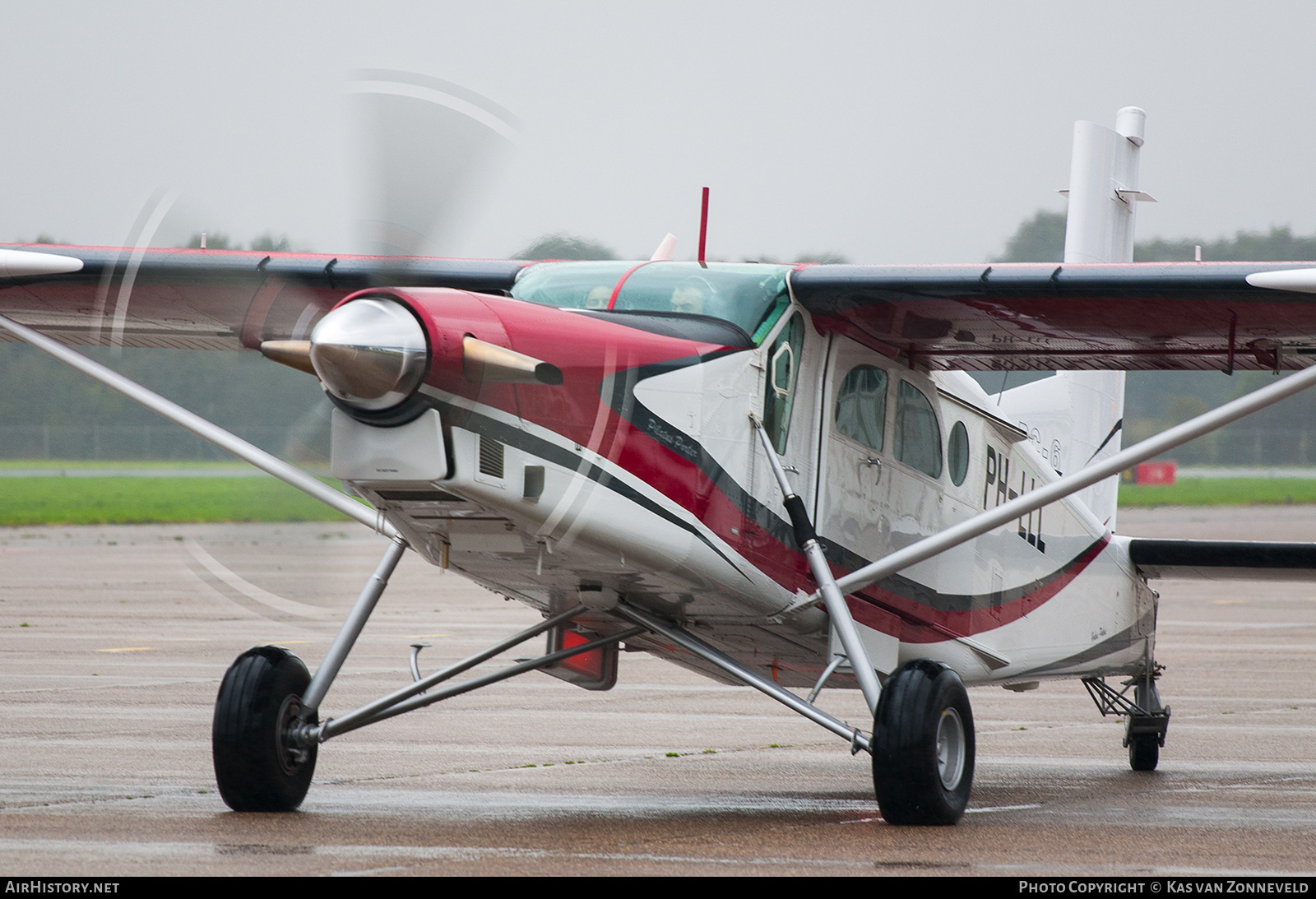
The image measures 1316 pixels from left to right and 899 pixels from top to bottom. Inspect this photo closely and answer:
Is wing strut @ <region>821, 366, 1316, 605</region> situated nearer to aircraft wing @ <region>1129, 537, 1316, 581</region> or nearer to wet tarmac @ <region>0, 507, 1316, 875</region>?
wet tarmac @ <region>0, 507, 1316, 875</region>

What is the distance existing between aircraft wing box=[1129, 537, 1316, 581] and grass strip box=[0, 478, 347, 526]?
25928 millimetres

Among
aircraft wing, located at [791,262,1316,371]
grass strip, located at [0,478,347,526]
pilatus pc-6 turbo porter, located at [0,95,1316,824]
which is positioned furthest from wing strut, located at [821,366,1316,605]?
grass strip, located at [0,478,347,526]

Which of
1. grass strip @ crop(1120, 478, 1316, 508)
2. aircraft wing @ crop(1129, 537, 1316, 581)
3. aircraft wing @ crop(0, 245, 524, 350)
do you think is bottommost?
grass strip @ crop(1120, 478, 1316, 508)

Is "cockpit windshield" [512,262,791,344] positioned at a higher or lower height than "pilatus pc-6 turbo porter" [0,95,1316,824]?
higher

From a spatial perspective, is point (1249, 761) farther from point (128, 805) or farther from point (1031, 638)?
point (128, 805)

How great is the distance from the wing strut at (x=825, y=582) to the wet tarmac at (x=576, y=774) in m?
0.78

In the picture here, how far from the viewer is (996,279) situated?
8961 millimetres

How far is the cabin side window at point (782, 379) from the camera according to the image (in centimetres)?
867

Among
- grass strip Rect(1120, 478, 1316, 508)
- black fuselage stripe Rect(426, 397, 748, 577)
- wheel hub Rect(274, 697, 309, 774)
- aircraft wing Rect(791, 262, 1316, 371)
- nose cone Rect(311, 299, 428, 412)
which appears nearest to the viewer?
nose cone Rect(311, 299, 428, 412)

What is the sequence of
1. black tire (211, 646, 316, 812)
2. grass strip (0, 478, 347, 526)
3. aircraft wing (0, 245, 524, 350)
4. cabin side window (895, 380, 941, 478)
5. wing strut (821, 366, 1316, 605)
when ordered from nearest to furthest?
wing strut (821, 366, 1316, 605) → black tire (211, 646, 316, 812) → aircraft wing (0, 245, 524, 350) → cabin side window (895, 380, 941, 478) → grass strip (0, 478, 347, 526)

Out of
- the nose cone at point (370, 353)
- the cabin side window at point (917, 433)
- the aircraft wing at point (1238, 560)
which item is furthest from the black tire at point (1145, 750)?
the nose cone at point (370, 353)

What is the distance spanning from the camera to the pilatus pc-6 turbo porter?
711 cm

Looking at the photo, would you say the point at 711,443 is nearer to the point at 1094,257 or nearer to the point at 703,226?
the point at 703,226

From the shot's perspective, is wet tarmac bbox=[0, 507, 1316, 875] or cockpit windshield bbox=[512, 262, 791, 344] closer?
wet tarmac bbox=[0, 507, 1316, 875]
